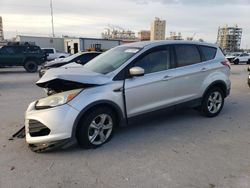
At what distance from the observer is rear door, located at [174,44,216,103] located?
16.1 feet

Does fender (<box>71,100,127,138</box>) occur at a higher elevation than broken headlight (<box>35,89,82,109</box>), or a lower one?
lower

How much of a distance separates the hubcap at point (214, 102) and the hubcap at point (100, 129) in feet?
8.63

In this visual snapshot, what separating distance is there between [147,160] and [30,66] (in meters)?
14.6

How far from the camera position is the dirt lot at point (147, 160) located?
3.07 m

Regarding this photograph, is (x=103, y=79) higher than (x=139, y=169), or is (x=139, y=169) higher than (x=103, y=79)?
(x=103, y=79)

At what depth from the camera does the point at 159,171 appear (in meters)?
3.30

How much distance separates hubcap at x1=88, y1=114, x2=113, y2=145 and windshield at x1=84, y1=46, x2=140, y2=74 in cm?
81

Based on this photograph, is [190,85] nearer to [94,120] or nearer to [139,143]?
[139,143]

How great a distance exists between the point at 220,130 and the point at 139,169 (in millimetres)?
2289

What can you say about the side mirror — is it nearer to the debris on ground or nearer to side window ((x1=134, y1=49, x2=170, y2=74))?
side window ((x1=134, y1=49, x2=170, y2=74))

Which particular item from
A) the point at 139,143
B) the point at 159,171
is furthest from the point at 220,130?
the point at 159,171

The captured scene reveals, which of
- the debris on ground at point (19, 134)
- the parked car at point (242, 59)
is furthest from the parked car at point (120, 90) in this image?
the parked car at point (242, 59)

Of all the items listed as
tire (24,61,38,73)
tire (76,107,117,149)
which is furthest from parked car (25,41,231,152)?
tire (24,61,38,73)

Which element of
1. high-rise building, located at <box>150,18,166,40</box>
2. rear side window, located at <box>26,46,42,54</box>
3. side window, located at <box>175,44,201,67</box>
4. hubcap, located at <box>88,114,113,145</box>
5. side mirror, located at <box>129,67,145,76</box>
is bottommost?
hubcap, located at <box>88,114,113,145</box>
